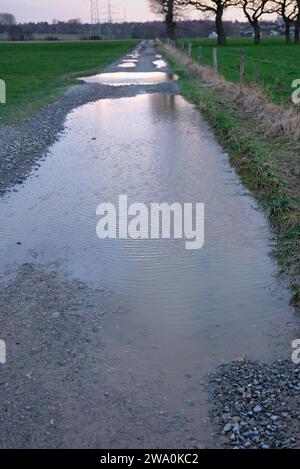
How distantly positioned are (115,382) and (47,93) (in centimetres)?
2272

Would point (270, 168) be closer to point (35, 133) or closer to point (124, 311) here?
point (124, 311)

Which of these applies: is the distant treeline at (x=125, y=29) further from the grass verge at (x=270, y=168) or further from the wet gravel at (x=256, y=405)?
the wet gravel at (x=256, y=405)

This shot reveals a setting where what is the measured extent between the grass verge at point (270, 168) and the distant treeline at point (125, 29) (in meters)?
84.7

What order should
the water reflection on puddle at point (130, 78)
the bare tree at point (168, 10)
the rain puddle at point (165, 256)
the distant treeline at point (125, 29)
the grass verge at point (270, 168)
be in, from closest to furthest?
the rain puddle at point (165, 256)
the grass verge at point (270, 168)
the water reflection on puddle at point (130, 78)
the bare tree at point (168, 10)
the distant treeline at point (125, 29)

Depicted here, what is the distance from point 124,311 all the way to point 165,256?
1631 millimetres

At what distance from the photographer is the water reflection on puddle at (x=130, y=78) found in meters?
31.8

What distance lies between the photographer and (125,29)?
600 feet

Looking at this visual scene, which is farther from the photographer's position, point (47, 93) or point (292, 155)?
point (47, 93)

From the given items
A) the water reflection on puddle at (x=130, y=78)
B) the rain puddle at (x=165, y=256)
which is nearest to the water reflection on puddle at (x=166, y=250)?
the rain puddle at (x=165, y=256)

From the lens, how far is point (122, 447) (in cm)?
415

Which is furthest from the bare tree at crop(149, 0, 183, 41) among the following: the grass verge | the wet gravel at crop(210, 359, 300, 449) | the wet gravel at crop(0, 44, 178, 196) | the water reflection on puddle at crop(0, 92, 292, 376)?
the wet gravel at crop(210, 359, 300, 449)

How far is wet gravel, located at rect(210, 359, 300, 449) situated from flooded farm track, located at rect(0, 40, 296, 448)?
0.15 m
